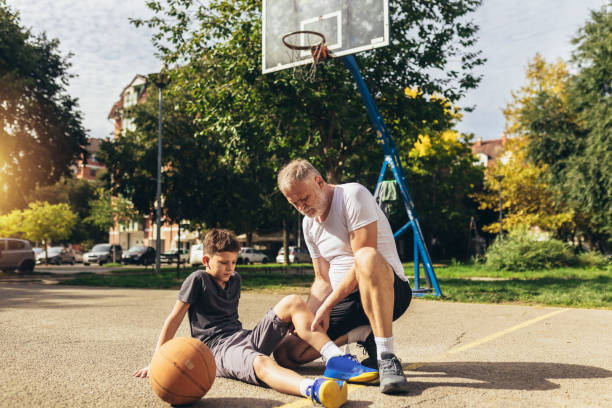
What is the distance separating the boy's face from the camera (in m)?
3.98

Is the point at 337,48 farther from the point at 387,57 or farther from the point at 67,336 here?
the point at 67,336

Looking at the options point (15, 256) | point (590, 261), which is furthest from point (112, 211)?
point (590, 261)

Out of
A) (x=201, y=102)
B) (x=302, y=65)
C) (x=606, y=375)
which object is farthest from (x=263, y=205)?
(x=606, y=375)

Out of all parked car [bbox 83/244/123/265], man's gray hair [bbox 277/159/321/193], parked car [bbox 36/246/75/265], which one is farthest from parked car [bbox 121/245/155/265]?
man's gray hair [bbox 277/159/321/193]

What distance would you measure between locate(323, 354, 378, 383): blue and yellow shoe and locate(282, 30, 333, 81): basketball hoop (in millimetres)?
7928

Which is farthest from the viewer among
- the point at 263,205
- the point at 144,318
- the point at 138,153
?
the point at 263,205

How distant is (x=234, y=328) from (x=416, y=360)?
1718 millimetres

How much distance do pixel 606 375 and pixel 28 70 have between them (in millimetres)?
24226

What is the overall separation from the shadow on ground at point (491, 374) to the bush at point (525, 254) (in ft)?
57.5

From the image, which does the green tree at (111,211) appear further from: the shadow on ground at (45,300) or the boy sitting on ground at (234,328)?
the boy sitting on ground at (234,328)

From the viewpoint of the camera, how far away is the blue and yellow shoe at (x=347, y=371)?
12.1 feet

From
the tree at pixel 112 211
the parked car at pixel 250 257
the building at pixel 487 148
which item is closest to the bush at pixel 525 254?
the parked car at pixel 250 257

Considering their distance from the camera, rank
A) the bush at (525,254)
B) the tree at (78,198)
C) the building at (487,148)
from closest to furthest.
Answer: the bush at (525,254), the tree at (78,198), the building at (487,148)

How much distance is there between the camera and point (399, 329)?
6980 millimetres
